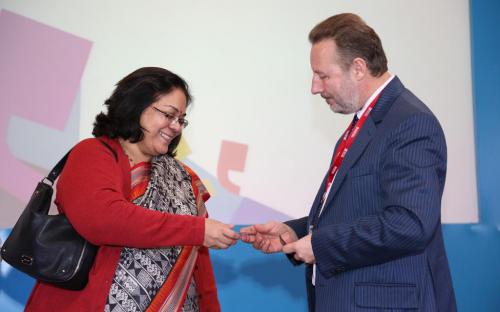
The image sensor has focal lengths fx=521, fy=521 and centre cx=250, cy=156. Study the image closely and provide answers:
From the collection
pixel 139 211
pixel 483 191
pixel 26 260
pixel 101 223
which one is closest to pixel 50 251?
pixel 26 260

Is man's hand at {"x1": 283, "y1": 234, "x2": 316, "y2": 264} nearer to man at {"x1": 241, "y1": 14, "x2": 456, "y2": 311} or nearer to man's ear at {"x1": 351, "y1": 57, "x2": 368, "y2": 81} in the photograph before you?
man at {"x1": 241, "y1": 14, "x2": 456, "y2": 311}

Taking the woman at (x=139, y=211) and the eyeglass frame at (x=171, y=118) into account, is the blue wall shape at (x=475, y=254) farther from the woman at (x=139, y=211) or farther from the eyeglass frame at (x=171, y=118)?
the eyeglass frame at (x=171, y=118)

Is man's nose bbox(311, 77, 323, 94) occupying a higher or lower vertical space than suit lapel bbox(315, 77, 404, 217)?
higher

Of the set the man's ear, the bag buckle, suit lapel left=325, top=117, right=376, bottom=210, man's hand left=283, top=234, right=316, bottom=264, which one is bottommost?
the bag buckle

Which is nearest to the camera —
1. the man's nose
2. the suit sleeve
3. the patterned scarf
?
the suit sleeve

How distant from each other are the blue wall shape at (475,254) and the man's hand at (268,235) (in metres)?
1.01

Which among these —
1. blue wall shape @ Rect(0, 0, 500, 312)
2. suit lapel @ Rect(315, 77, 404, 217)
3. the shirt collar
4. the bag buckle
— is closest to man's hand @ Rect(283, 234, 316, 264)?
suit lapel @ Rect(315, 77, 404, 217)

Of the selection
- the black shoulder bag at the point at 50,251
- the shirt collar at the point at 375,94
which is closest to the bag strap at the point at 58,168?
the black shoulder bag at the point at 50,251

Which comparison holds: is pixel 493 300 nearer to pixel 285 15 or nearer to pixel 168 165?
Result: pixel 285 15

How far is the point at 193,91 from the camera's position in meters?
3.03

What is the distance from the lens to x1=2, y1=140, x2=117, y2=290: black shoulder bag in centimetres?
151

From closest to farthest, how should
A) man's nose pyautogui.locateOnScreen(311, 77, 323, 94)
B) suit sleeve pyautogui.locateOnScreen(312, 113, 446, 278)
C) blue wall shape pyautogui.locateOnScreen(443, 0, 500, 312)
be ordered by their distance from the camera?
suit sleeve pyautogui.locateOnScreen(312, 113, 446, 278)
man's nose pyautogui.locateOnScreen(311, 77, 323, 94)
blue wall shape pyautogui.locateOnScreen(443, 0, 500, 312)

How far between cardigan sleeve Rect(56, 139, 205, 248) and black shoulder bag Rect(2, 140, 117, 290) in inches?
1.8

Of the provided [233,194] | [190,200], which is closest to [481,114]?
[233,194]
